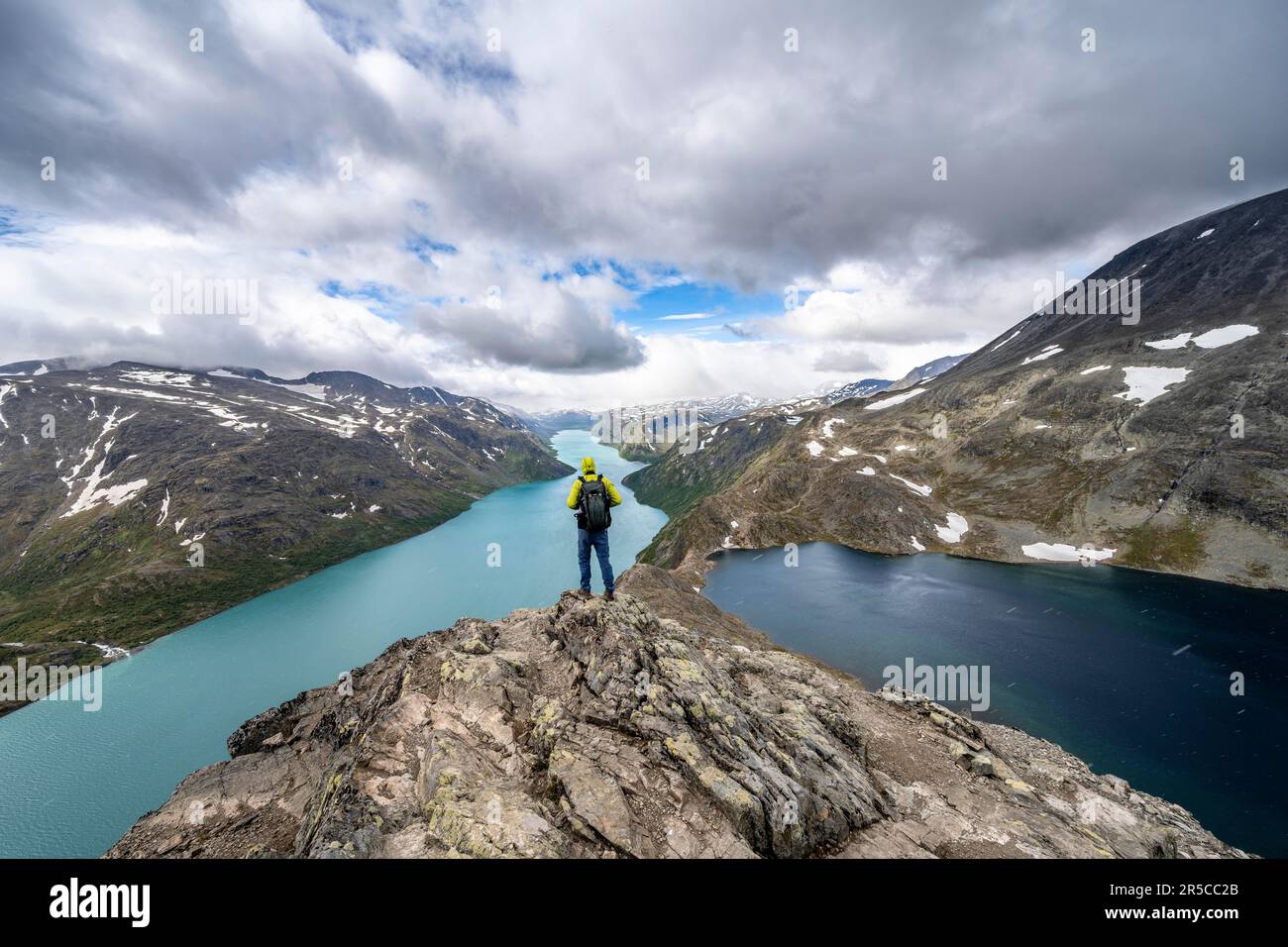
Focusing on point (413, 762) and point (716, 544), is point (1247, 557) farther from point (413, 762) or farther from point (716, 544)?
point (413, 762)

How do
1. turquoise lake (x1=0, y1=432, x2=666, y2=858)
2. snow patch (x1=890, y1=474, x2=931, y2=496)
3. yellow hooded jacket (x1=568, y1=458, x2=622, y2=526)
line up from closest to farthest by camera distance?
1. yellow hooded jacket (x1=568, y1=458, x2=622, y2=526)
2. turquoise lake (x1=0, y1=432, x2=666, y2=858)
3. snow patch (x1=890, y1=474, x2=931, y2=496)

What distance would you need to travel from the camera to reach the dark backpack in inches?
699

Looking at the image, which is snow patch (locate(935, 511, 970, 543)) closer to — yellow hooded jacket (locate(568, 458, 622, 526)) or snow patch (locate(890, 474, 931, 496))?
snow patch (locate(890, 474, 931, 496))

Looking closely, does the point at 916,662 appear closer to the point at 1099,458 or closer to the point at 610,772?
the point at 610,772

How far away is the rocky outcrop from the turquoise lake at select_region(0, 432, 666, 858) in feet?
203

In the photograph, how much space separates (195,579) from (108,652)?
157ft

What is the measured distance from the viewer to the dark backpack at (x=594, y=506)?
699 inches

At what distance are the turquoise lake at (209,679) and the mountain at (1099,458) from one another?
56631 mm

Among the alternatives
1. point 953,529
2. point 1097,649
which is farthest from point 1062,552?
point 1097,649

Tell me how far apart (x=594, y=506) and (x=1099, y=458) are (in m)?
154

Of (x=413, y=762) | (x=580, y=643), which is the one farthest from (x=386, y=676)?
(x=580, y=643)

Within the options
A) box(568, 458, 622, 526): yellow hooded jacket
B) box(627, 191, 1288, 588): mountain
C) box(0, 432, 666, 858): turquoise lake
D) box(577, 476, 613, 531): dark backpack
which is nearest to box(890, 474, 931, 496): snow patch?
box(627, 191, 1288, 588): mountain
